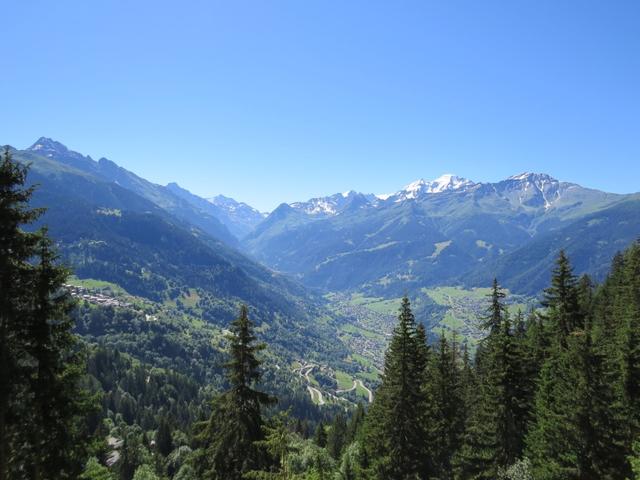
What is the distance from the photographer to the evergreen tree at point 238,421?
22.7 meters

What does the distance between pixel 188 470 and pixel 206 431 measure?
185 ft

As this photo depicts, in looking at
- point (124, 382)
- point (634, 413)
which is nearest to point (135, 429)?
point (124, 382)

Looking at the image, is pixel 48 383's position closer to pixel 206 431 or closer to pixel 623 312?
pixel 206 431

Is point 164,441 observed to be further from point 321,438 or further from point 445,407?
point 445,407

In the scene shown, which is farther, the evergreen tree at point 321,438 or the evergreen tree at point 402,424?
the evergreen tree at point 321,438

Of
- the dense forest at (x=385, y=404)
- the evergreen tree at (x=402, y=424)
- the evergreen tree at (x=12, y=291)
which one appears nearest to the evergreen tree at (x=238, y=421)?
the dense forest at (x=385, y=404)

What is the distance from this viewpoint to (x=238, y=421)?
23.0 m

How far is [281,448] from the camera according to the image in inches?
628

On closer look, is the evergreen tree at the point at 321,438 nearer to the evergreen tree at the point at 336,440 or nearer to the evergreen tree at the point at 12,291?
the evergreen tree at the point at 336,440

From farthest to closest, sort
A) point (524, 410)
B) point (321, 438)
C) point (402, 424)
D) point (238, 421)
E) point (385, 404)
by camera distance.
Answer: point (321, 438) < point (524, 410) < point (385, 404) < point (402, 424) < point (238, 421)

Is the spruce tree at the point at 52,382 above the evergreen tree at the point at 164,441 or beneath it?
above

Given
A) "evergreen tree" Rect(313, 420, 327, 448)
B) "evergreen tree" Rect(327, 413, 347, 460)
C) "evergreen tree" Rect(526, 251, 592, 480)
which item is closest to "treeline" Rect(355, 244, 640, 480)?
"evergreen tree" Rect(526, 251, 592, 480)

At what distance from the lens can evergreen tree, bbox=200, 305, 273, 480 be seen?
22672mm

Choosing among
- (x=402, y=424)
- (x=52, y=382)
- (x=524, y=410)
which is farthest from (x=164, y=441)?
(x=52, y=382)
